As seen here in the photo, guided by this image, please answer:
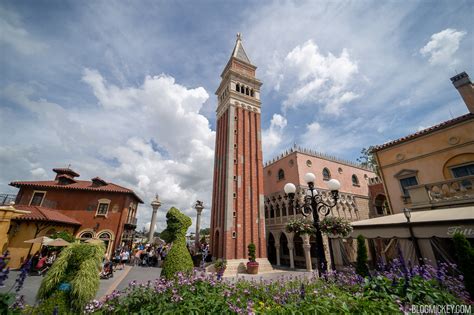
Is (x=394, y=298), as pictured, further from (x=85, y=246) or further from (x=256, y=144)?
(x=256, y=144)

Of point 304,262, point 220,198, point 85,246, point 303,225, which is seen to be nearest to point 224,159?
point 220,198

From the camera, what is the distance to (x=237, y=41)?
103 ft

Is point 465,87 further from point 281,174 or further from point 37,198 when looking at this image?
point 37,198

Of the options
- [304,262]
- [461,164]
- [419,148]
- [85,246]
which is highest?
[419,148]

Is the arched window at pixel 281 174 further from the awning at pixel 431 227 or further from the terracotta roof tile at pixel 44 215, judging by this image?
the terracotta roof tile at pixel 44 215

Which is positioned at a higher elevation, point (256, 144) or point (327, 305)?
point (256, 144)

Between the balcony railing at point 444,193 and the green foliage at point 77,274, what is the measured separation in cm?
1416

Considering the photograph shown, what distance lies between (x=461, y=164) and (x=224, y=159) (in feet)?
60.8

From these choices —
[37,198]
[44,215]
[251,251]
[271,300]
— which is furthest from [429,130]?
[37,198]

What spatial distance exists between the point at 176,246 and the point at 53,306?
125 inches

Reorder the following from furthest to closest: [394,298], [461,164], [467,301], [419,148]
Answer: [419,148] < [461,164] < [467,301] < [394,298]

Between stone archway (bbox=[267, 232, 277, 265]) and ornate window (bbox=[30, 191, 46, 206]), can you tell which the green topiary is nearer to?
stone archway (bbox=[267, 232, 277, 265])

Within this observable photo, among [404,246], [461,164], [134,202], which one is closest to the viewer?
[404,246]

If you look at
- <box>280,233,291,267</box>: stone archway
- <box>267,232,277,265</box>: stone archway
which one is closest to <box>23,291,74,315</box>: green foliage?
<box>280,233,291,267</box>: stone archway
